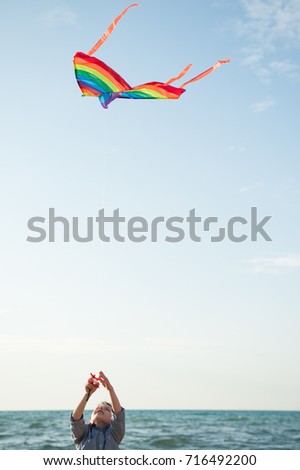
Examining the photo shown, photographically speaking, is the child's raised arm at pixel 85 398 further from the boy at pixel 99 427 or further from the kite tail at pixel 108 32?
the kite tail at pixel 108 32

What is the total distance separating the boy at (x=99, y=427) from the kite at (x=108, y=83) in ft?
13.3

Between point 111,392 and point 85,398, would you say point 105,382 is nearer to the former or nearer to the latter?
point 111,392

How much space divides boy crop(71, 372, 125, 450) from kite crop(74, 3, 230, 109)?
4044 millimetres

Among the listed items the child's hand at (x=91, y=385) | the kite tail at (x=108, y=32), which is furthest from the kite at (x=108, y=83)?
the child's hand at (x=91, y=385)

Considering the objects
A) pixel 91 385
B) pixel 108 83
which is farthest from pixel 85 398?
pixel 108 83

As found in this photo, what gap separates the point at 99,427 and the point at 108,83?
15.0 ft

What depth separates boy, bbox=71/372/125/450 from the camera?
5.21 m

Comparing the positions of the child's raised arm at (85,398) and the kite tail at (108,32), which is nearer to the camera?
the child's raised arm at (85,398)

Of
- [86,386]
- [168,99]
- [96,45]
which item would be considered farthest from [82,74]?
[86,386]

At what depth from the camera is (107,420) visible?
211 inches

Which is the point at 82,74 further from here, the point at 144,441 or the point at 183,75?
the point at 144,441

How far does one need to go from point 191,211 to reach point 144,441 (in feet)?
35.8

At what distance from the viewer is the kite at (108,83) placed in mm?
7896

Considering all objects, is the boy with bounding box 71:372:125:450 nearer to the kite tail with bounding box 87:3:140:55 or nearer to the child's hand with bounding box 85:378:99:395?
the child's hand with bounding box 85:378:99:395
